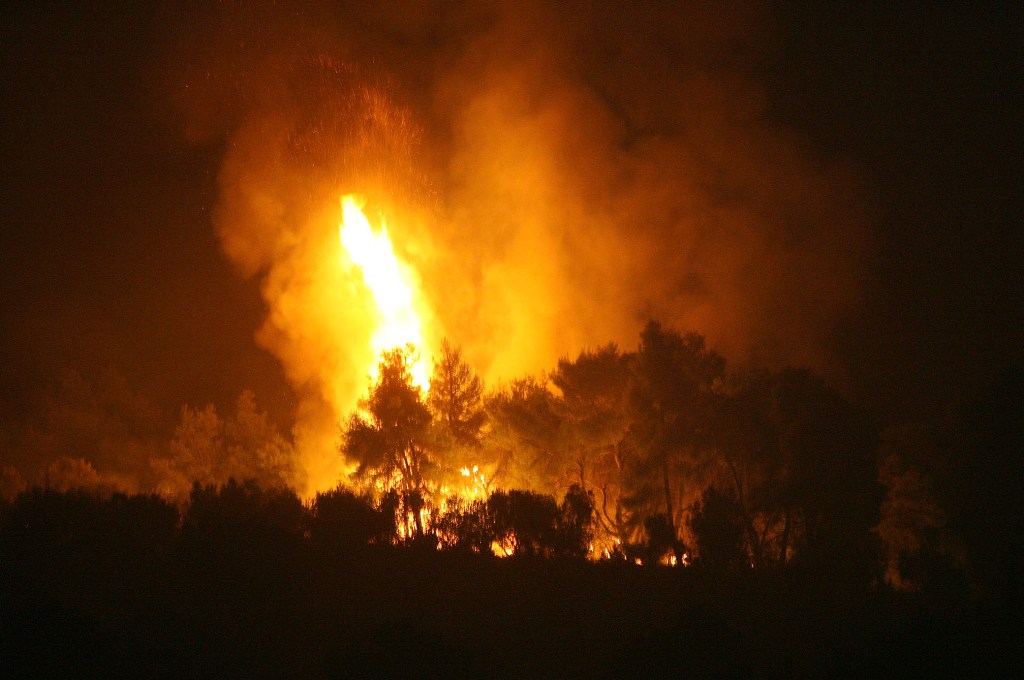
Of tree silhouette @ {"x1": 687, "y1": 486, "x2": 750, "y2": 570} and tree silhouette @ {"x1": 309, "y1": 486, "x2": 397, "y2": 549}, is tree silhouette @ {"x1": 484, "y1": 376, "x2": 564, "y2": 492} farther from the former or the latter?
tree silhouette @ {"x1": 309, "y1": 486, "x2": 397, "y2": 549}

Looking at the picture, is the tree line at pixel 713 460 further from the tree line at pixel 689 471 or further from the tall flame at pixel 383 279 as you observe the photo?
the tall flame at pixel 383 279

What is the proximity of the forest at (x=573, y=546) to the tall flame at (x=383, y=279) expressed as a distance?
408 inches

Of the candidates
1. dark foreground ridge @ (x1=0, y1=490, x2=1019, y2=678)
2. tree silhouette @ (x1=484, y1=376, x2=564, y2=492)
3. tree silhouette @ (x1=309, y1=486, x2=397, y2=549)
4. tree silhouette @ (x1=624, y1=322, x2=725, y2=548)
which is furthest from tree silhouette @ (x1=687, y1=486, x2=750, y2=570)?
tree silhouette @ (x1=484, y1=376, x2=564, y2=492)

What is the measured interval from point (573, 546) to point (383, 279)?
80.3 ft

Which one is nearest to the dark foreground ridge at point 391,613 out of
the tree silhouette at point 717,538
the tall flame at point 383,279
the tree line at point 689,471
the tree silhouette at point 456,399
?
the tree silhouette at point 717,538

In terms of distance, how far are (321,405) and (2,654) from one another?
31027 millimetres

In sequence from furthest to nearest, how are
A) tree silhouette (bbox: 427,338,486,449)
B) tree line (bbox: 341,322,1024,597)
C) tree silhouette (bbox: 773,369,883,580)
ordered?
1. tree silhouette (bbox: 427,338,486,449)
2. tree silhouette (bbox: 773,369,883,580)
3. tree line (bbox: 341,322,1024,597)

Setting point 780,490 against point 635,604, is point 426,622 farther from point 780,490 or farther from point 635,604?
point 780,490

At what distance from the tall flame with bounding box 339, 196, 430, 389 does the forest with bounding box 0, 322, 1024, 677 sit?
34.0 feet

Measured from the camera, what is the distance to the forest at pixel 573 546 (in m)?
10.8

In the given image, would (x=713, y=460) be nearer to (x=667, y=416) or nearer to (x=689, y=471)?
(x=689, y=471)

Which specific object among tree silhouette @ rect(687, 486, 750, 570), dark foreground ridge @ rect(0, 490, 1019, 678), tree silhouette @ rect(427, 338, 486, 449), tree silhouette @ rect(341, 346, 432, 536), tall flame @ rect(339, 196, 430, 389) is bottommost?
dark foreground ridge @ rect(0, 490, 1019, 678)

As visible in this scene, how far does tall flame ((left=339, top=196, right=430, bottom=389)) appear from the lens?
1497 inches

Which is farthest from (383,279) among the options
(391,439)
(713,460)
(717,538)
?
(717,538)
